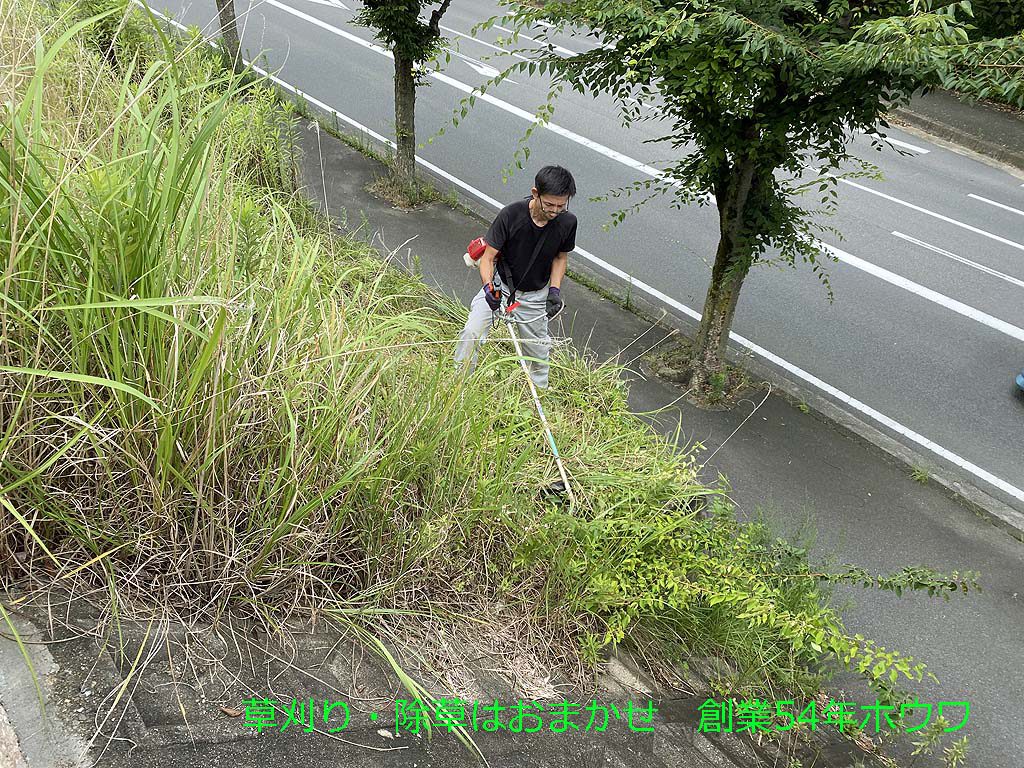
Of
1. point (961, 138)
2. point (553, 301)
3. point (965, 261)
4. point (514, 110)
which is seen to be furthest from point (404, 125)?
point (961, 138)

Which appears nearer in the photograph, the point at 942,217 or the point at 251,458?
the point at 251,458

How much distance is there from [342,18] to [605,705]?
53.5 feet

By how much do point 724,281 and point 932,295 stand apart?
153 inches

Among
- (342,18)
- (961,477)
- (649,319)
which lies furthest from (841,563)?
(342,18)

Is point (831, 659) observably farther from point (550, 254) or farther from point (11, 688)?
point (11, 688)

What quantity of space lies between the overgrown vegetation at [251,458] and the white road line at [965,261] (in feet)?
24.1

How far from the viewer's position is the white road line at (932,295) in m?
8.55

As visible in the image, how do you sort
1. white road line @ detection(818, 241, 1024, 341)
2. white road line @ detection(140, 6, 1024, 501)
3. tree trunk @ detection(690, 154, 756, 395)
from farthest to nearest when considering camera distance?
white road line @ detection(818, 241, 1024, 341) < white road line @ detection(140, 6, 1024, 501) < tree trunk @ detection(690, 154, 756, 395)

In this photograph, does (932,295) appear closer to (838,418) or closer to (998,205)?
(838,418)

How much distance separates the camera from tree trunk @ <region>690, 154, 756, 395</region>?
618cm

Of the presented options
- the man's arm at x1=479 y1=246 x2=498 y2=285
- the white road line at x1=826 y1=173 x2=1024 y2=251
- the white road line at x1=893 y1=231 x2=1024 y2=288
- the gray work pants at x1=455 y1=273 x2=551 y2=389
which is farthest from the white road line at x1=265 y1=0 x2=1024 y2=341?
the gray work pants at x1=455 y1=273 x2=551 y2=389

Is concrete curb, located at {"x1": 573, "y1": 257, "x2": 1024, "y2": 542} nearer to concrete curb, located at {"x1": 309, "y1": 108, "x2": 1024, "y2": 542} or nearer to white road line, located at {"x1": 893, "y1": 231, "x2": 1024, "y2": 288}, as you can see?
concrete curb, located at {"x1": 309, "y1": 108, "x2": 1024, "y2": 542}

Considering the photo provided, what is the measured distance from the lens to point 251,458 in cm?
267

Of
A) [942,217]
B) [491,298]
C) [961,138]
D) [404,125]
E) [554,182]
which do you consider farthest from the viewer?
[961,138]
